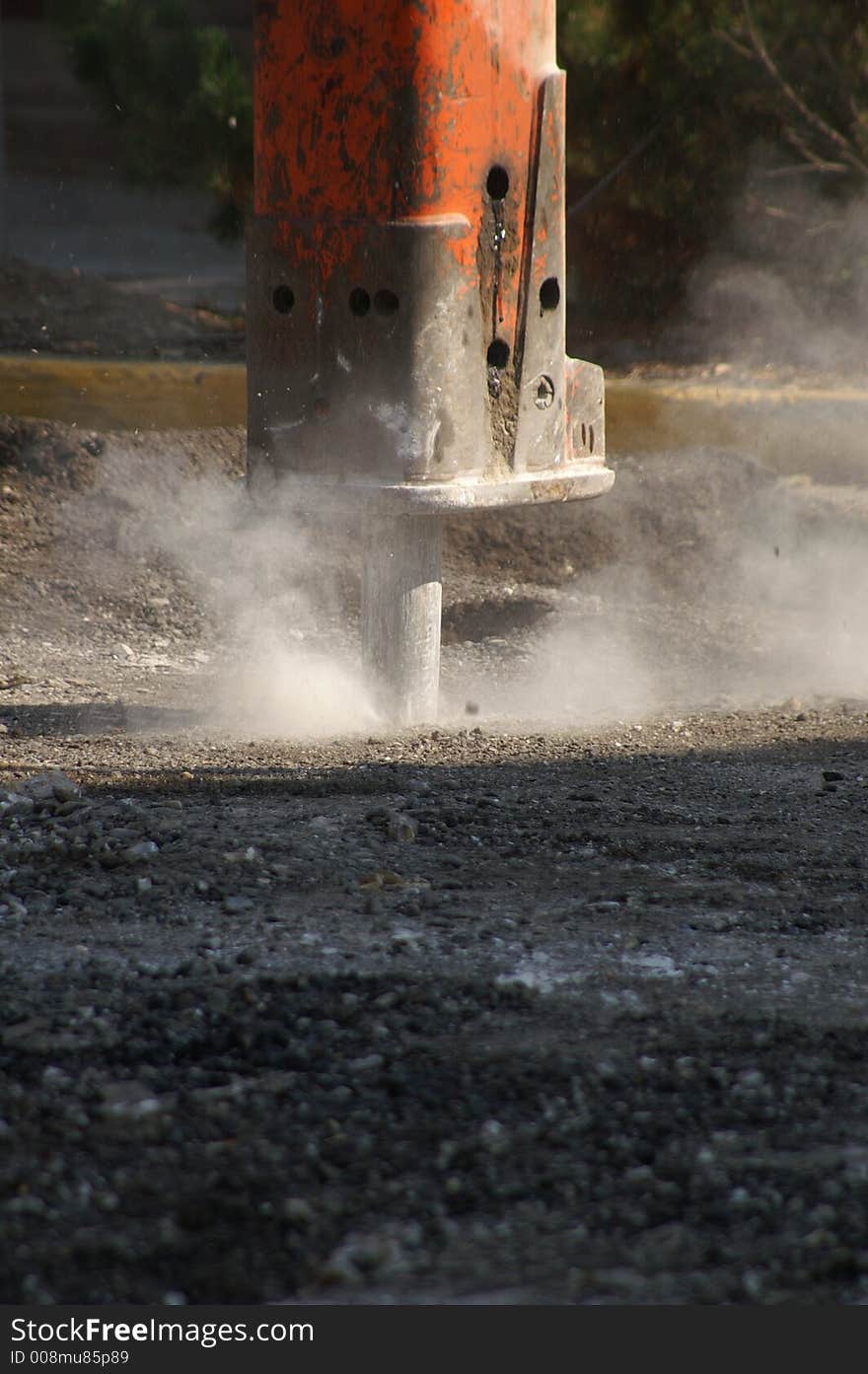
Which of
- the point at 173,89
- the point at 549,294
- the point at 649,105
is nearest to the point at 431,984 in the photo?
the point at 549,294

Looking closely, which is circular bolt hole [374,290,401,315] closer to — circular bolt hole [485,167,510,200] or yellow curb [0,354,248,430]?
circular bolt hole [485,167,510,200]

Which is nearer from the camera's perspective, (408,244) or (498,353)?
(408,244)

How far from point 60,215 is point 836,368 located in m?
6.69

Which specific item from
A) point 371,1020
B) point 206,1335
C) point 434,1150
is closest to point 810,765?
point 371,1020

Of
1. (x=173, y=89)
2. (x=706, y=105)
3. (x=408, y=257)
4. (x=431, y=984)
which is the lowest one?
(x=431, y=984)

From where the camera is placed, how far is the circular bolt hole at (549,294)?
417 cm

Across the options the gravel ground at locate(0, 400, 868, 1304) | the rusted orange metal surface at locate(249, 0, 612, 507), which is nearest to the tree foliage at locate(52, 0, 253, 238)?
the gravel ground at locate(0, 400, 868, 1304)

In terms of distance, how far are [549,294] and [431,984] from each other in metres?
2.27

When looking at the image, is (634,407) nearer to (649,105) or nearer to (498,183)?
(649,105)

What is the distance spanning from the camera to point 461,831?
3352mm

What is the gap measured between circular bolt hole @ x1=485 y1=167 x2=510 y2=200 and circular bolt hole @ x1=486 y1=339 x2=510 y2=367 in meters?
0.36

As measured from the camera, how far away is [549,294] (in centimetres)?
419

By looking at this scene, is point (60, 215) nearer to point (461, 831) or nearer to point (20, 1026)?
point (461, 831)

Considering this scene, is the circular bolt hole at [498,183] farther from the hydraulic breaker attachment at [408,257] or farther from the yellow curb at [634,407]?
the yellow curb at [634,407]
